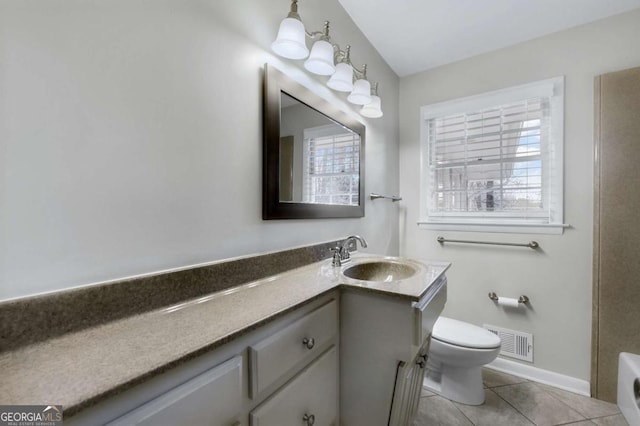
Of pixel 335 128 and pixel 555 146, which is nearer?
pixel 335 128

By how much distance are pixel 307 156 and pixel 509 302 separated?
1.77 m

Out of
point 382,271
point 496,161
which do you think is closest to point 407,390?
point 382,271

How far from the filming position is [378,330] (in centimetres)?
102

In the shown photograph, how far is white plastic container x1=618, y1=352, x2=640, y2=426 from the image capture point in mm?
1393

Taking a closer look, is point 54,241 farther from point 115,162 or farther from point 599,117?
point 599,117

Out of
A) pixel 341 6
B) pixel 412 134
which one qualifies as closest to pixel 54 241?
pixel 341 6

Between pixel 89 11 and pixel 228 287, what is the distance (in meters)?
0.85

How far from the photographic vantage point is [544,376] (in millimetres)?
1853

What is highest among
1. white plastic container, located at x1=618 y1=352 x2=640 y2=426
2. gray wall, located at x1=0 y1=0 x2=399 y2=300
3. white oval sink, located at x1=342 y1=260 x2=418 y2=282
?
gray wall, located at x1=0 y1=0 x2=399 y2=300

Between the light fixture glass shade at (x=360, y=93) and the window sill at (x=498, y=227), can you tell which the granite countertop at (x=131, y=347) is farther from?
the window sill at (x=498, y=227)

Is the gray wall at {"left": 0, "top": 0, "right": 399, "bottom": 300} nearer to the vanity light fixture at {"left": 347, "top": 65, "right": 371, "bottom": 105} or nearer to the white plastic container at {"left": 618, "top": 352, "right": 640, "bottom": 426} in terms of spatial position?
the vanity light fixture at {"left": 347, "top": 65, "right": 371, "bottom": 105}

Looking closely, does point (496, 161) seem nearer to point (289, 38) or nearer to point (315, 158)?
point (315, 158)
